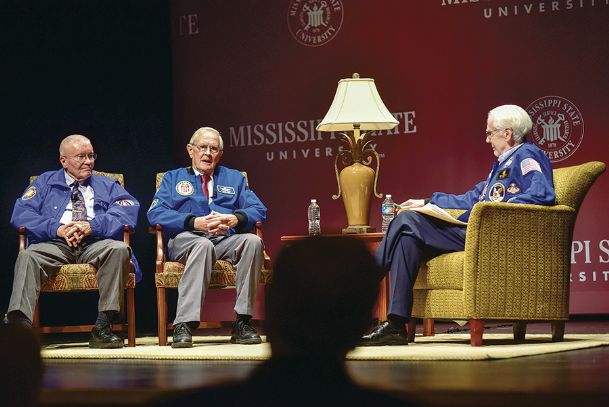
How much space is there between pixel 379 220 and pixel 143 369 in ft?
9.87

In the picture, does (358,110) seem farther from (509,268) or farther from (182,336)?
(182,336)

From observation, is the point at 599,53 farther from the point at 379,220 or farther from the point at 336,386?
the point at 336,386

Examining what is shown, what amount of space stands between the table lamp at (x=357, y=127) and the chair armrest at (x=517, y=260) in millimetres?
1076

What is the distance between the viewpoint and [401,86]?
6.17 meters

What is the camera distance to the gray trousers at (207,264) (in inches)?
176

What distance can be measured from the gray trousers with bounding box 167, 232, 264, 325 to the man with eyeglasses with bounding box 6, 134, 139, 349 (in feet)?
0.96

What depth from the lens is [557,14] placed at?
5781 millimetres

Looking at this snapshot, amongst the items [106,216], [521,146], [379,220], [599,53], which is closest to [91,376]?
[106,216]

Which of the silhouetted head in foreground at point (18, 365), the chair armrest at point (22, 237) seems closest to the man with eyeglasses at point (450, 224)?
the chair armrest at point (22, 237)

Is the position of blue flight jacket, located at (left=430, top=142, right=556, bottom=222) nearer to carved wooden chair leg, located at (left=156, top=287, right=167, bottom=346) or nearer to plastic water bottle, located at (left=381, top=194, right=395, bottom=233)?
plastic water bottle, located at (left=381, top=194, right=395, bottom=233)

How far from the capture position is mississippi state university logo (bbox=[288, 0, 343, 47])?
20.7 ft

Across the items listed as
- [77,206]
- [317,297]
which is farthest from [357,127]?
[317,297]

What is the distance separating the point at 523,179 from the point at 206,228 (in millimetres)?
1529

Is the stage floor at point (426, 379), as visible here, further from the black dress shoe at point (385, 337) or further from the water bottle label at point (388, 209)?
the water bottle label at point (388, 209)
